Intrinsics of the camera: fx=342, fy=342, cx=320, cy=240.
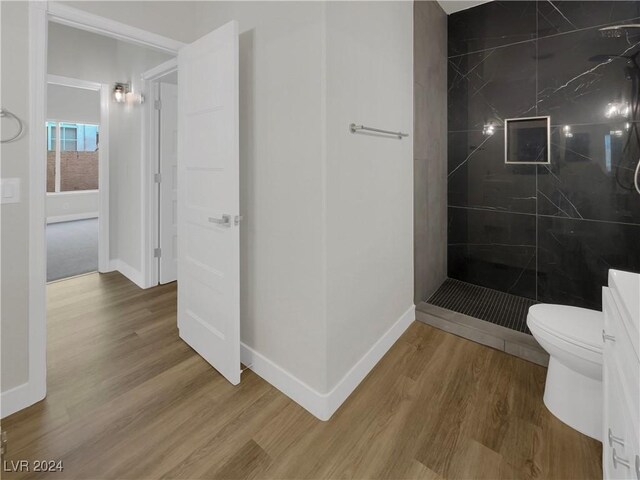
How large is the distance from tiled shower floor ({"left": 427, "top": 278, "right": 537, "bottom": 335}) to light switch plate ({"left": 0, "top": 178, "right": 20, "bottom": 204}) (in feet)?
9.09

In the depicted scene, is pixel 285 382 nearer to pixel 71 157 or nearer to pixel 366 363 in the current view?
pixel 366 363

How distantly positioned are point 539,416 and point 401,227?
132 cm

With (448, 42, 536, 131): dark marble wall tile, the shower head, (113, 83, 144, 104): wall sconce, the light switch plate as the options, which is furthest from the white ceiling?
the light switch plate

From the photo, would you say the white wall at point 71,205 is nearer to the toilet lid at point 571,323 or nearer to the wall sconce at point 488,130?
the wall sconce at point 488,130

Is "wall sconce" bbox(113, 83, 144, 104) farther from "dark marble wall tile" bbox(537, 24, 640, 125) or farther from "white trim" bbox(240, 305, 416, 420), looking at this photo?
"dark marble wall tile" bbox(537, 24, 640, 125)

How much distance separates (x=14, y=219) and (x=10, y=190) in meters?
0.14

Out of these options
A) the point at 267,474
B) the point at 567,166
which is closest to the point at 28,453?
the point at 267,474

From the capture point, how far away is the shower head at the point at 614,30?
2269mm

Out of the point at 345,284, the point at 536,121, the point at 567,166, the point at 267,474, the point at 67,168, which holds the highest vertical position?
the point at 67,168

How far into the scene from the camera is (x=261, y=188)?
6.31 feet

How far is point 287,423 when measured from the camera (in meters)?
1.66

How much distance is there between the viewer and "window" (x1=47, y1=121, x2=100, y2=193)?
7.25 meters

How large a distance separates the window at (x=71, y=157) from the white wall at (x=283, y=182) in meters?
7.17

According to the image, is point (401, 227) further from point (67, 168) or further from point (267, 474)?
point (67, 168)
